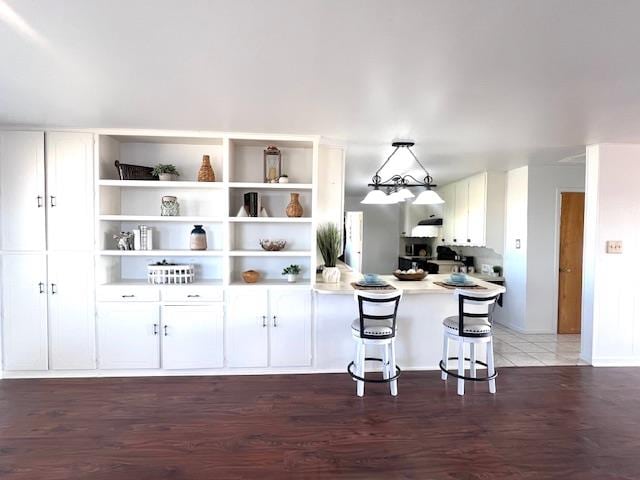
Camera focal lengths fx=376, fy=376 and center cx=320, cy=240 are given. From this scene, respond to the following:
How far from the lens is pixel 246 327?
3535 mm

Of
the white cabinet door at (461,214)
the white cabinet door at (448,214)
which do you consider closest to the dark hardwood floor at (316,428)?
the white cabinet door at (461,214)

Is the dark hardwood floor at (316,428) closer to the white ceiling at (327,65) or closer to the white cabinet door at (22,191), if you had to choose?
the white cabinet door at (22,191)

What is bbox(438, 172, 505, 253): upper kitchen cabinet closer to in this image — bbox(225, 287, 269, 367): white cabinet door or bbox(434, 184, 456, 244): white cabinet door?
bbox(434, 184, 456, 244): white cabinet door

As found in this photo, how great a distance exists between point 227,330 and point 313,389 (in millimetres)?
962

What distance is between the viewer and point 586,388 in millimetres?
3322

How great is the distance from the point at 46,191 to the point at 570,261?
6.00 metres

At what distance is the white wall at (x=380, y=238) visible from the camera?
8758mm

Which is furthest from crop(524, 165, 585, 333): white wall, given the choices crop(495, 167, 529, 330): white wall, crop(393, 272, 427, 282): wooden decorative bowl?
crop(393, 272, 427, 282): wooden decorative bowl

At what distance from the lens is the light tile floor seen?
3963mm

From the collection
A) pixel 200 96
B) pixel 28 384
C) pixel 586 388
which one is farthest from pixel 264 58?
pixel 586 388

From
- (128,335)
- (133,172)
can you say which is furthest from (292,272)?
(133,172)

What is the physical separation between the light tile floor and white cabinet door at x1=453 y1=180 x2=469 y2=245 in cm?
158

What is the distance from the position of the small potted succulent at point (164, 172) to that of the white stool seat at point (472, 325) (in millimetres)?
2884

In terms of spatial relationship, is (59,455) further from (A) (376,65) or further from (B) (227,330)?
(A) (376,65)
